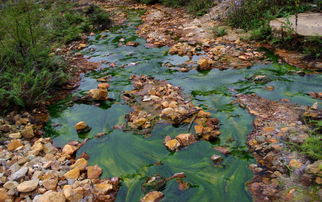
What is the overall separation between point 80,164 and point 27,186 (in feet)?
1.97

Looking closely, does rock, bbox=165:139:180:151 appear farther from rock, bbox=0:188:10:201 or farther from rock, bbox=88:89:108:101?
rock, bbox=0:188:10:201

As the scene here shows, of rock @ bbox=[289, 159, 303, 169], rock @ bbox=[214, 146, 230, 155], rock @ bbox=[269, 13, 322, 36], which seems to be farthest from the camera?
rock @ bbox=[269, 13, 322, 36]

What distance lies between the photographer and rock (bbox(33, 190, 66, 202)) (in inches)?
102

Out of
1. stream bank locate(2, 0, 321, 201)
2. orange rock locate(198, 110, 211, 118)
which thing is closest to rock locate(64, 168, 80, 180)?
stream bank locate(2, 0, 321, 201)

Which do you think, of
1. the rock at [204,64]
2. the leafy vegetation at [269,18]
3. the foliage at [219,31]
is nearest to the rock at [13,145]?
the rock at [204,64]

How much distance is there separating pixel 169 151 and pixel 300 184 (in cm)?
148

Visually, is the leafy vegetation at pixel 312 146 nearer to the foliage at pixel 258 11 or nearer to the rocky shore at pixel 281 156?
the rocky shore at pixel 281 156

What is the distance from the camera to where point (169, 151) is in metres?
3.38

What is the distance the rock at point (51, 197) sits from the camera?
260 cm

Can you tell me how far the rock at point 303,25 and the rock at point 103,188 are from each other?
16.1 feet

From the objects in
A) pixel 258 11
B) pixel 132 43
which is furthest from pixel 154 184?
pixel 258 11

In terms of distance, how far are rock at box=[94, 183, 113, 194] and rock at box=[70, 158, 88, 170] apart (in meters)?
0.38

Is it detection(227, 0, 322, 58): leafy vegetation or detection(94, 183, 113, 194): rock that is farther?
detection(227, 0, 322, 58): leafy vegetation

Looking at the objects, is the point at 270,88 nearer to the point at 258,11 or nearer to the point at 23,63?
the point at 258,11
